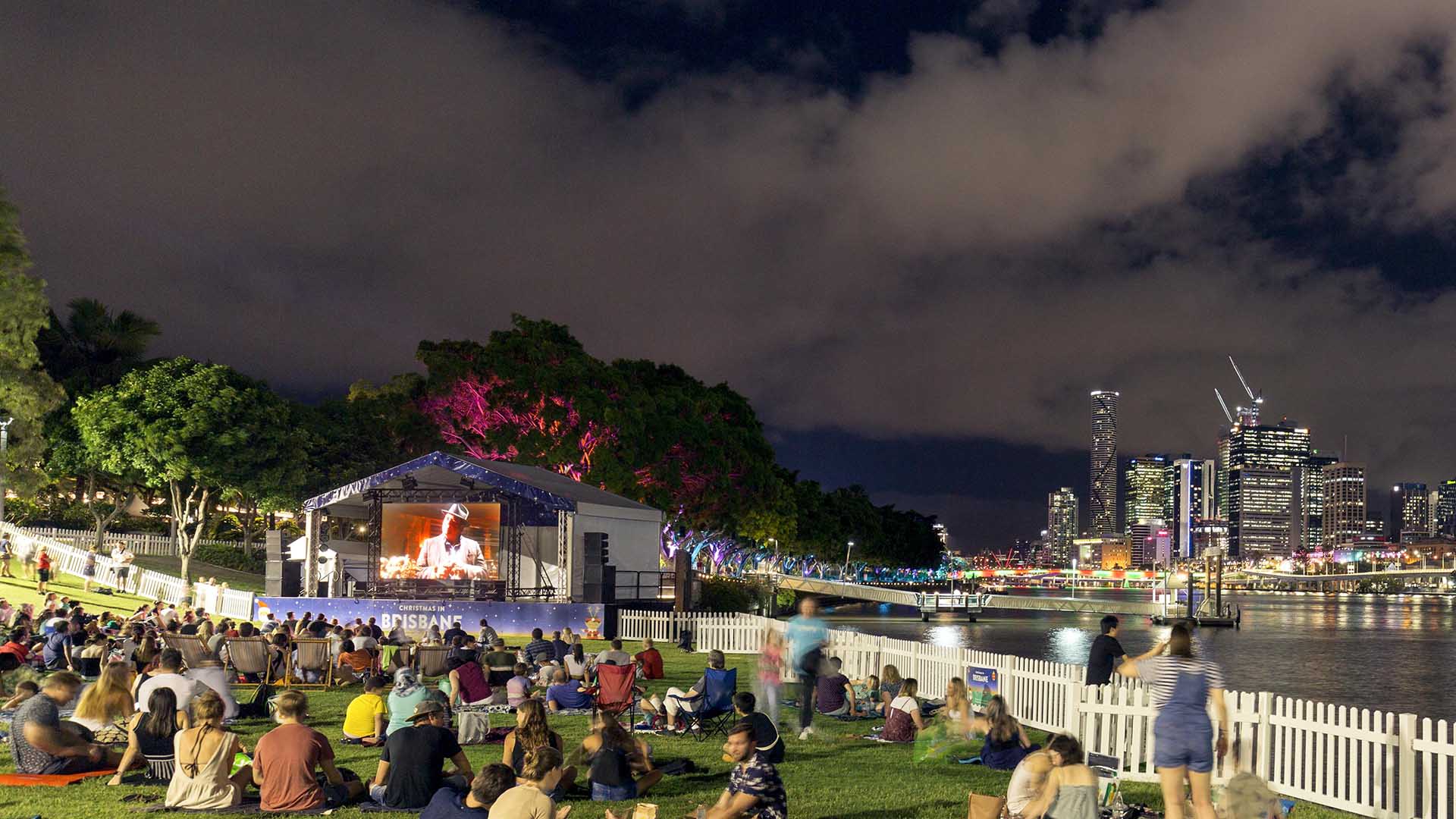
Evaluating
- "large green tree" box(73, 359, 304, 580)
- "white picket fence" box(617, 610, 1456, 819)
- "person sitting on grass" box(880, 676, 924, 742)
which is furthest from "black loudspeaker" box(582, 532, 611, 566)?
"person sitting on grass" box(880, 676, 924, 742)

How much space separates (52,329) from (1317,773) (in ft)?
198

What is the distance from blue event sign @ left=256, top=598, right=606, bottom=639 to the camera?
3278 centimetres

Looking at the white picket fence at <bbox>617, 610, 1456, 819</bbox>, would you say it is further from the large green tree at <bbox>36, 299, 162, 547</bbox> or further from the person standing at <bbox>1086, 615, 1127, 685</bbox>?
the large green tree at <bbox>36, 299, 162, 547</bbox>

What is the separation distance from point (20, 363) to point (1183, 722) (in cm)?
3878

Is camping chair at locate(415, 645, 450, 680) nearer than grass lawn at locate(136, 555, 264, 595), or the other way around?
camping chair at locate(415, 645, 450, 680)

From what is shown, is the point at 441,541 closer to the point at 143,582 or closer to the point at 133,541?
the point at 143,582

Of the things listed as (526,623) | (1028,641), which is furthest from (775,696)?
(1028,641)

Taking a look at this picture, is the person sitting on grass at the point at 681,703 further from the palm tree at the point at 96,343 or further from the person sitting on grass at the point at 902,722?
the palm tree at the point at 96,343

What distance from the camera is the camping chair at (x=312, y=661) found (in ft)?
66.0

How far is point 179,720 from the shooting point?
11172mm

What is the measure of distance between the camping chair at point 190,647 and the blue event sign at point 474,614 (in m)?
12.9

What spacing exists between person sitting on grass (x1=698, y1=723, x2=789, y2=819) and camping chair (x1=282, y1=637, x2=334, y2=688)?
1304 cm

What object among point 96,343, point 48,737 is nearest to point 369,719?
point 48,737

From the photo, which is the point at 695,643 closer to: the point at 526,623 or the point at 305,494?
the point at 526,623
